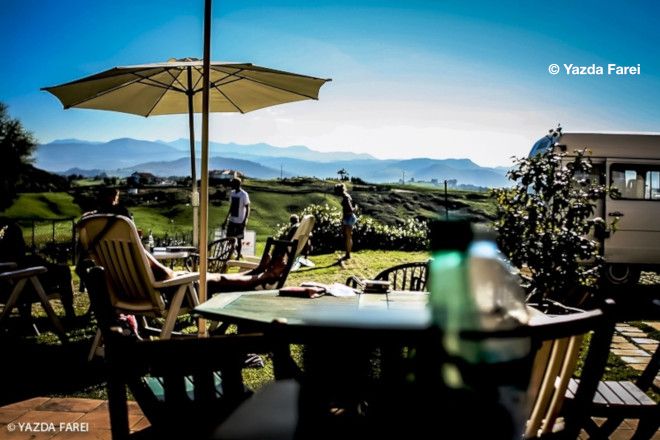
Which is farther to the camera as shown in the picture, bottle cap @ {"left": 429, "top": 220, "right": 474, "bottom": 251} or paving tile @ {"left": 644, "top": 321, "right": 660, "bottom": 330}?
Answer: paving tile @ {"left": 644, "top": 321, "right": 660, "bottom": 330}

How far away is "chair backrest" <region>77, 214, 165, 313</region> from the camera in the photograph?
3.67m

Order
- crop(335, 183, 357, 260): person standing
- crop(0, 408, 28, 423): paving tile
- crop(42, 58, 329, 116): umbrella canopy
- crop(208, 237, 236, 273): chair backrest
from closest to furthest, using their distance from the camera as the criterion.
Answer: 1. crop(0, 408, 28, 423): paving tile
2. crop(42, 58, 329, 116): umbrella canopy
3. crop(208, 237, 236, 273): chair backrest
4. crop(335, 183, 357, 260): person standing

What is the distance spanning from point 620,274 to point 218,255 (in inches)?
278

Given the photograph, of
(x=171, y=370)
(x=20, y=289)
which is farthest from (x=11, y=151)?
(x=171, y=370)

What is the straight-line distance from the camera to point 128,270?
375 cm

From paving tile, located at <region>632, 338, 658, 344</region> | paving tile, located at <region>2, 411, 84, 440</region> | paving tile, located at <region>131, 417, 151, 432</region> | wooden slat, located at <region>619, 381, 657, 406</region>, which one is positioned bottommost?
paving tile, located at <region>632, 338, 658, 344</region>

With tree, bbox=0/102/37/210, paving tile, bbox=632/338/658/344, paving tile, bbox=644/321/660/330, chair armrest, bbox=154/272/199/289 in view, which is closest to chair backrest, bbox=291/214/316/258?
chair armrest, bbox=154/272/199/289

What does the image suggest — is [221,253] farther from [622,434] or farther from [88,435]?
[622,434]

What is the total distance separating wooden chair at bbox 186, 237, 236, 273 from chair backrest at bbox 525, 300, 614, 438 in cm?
459

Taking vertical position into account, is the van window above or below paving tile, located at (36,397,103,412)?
above

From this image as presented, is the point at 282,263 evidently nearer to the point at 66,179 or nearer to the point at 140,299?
the point at 140,299

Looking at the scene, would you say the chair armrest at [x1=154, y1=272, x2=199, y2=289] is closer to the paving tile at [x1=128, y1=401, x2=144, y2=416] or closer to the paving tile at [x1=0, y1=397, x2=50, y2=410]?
the paving tile at [x1=128, y1=401, x2=144, y2=416]

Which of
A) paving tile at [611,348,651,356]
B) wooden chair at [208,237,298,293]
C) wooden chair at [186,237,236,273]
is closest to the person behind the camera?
wooden chair at [208,237,298,293]

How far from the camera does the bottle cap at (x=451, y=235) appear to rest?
4.89ft
